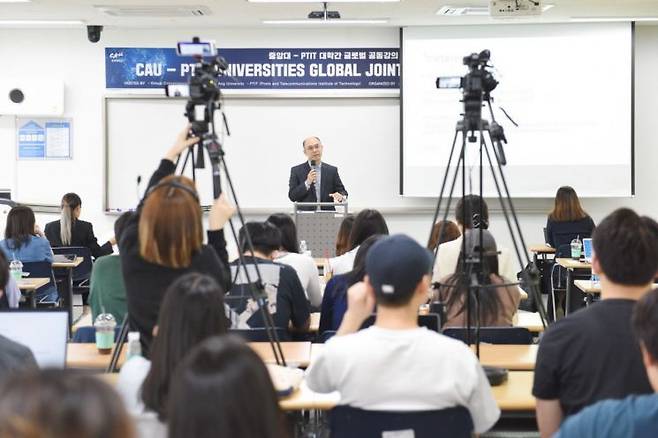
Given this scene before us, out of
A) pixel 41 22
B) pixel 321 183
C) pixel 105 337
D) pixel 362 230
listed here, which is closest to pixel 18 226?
pixel 321 183

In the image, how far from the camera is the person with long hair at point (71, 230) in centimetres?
769

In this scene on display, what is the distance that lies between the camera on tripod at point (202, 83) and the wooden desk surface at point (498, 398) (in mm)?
1226

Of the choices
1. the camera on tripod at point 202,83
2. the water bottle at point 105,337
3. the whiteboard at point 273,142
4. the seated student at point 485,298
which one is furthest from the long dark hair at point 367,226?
the whiteboard at point 273,142

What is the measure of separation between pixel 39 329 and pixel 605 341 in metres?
1.93

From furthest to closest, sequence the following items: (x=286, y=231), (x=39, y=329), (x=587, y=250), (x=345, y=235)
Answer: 1. (x=587, y=250)
2. (x=345, y=235)
3. (x=286, y=231)
4. (x=39, y=329)

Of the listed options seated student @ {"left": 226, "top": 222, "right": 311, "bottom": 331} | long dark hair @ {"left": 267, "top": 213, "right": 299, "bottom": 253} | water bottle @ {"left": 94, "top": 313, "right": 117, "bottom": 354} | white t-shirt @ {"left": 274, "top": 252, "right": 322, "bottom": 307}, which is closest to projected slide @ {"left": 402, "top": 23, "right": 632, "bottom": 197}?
long dark hair @ {"left": 267, "top": 213, "right": 299, "bottom": 253}

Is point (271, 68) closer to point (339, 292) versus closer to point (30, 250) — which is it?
point (30, 250)

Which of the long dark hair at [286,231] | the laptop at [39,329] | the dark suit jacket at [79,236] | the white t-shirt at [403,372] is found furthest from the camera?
the dark suit jacket at [79,236]

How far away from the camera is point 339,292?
4207mm

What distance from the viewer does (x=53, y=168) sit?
376 inches

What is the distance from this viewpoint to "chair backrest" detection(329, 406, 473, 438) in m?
2.37

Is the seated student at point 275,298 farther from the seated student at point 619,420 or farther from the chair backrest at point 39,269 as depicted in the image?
the chair backrest at point 39,269

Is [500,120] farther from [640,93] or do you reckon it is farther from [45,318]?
[45,318]

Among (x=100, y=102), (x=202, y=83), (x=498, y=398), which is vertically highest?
(x=100, y=102)
